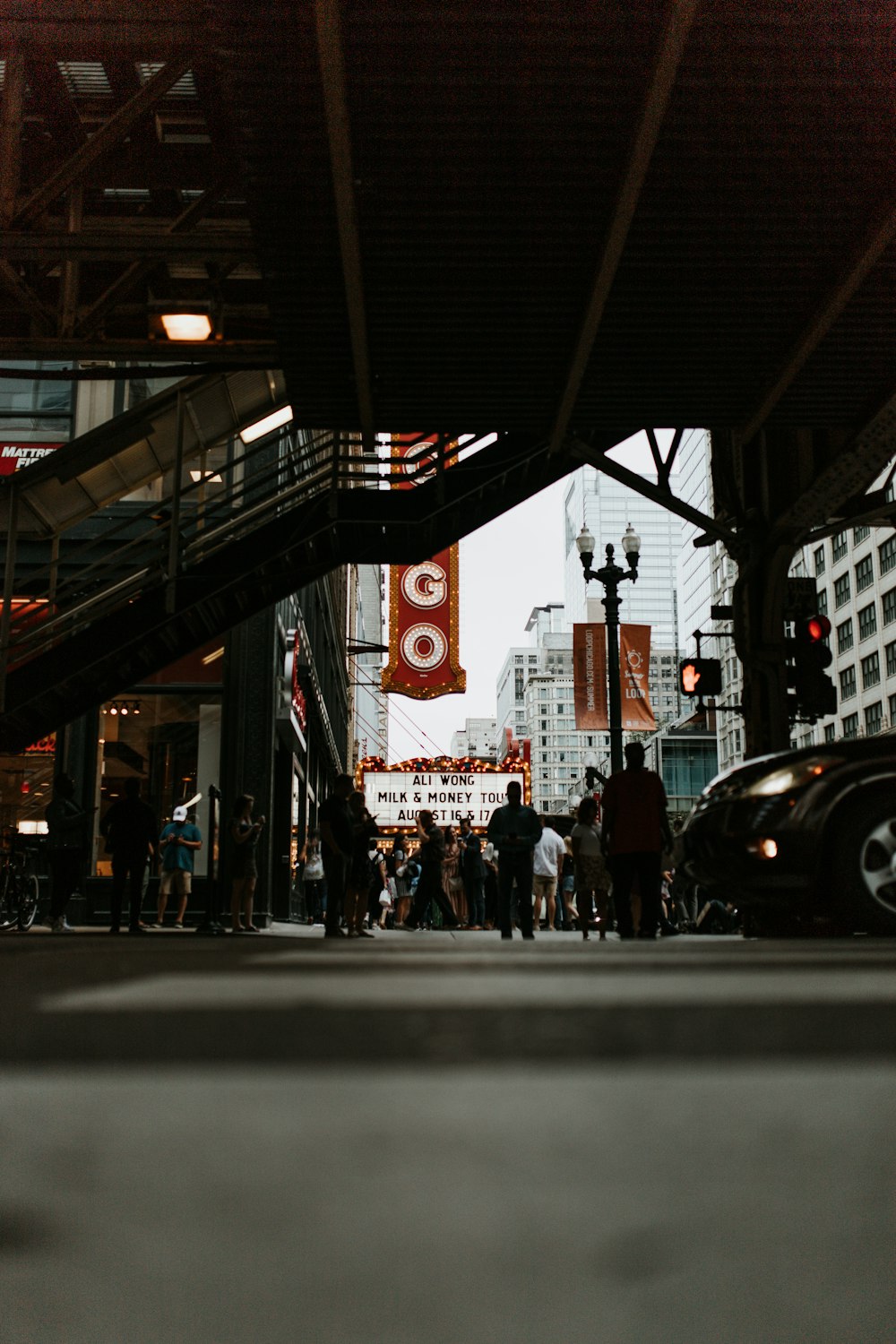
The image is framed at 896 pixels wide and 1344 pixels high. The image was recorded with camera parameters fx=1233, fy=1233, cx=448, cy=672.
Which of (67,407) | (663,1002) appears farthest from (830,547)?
(663,1002)

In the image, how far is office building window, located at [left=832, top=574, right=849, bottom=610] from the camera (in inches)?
3639

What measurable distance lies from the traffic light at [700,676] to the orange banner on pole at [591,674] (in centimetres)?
1114

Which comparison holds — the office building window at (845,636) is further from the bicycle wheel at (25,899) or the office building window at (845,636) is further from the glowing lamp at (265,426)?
the bicycle wheel at (25,899)

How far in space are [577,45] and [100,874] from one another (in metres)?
14.1

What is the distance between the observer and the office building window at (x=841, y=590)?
92438 mm

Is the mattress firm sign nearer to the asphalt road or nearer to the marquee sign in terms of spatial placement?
the marquee sign

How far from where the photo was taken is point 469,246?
904cm

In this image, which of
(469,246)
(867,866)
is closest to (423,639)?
(469,246)

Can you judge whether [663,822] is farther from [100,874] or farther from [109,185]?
[100,874]

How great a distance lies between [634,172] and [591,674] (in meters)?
17.7

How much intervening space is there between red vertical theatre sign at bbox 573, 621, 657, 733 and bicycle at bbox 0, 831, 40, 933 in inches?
484

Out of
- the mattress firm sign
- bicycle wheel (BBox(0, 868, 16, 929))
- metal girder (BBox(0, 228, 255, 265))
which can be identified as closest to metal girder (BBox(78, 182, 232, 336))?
metal girder (BBox(0, 228, 255, 265))

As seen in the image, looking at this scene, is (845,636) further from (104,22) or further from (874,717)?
(104,22)

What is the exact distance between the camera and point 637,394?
1113 cm
